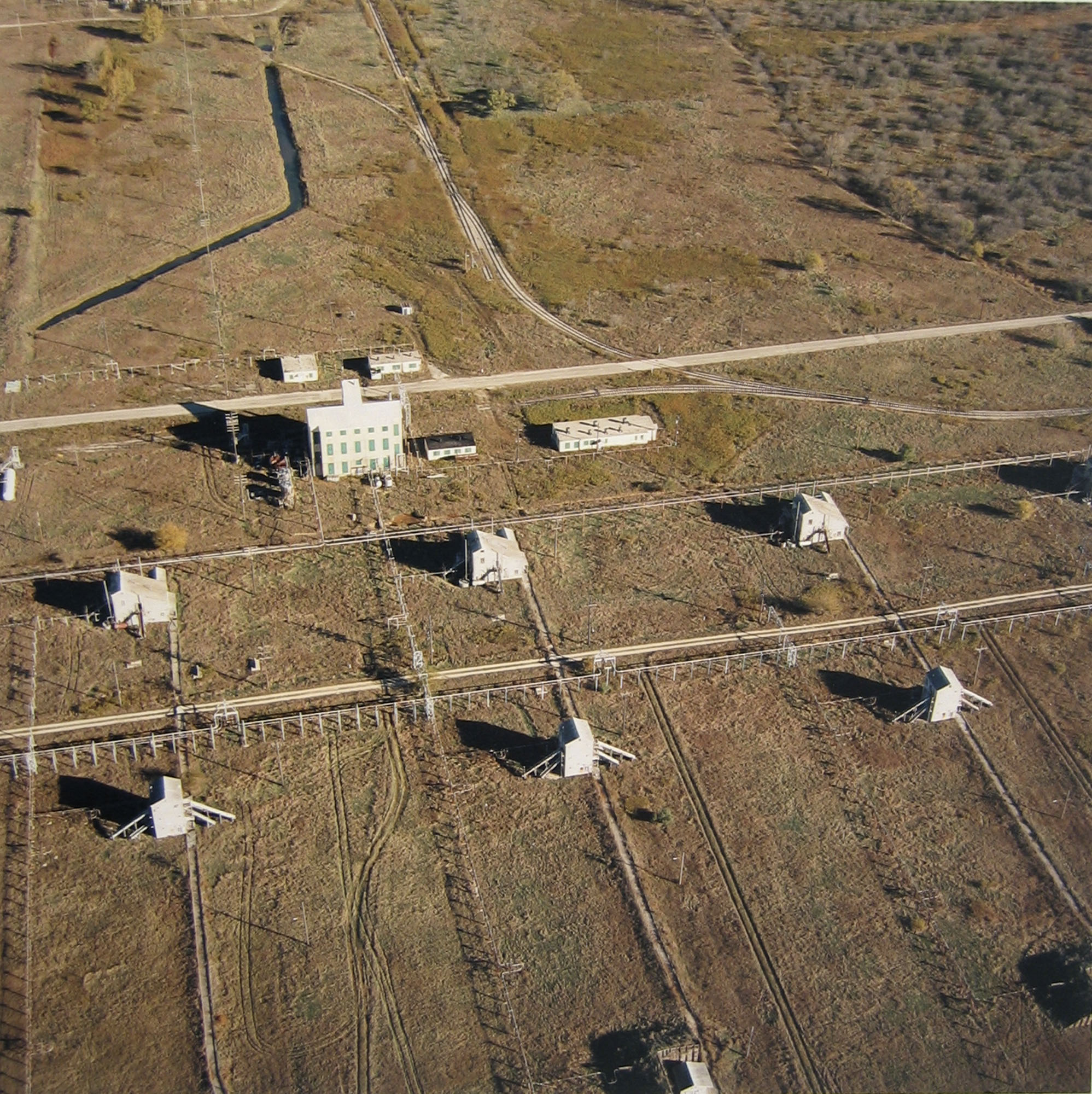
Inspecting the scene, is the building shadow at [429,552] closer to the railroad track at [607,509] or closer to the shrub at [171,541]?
the railroad track at [607,509]

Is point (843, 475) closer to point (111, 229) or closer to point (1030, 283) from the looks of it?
point (1030, 283)

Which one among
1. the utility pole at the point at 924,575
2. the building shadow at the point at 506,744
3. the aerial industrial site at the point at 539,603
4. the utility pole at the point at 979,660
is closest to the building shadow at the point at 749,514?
the aerial industrial site at the point at 539,603

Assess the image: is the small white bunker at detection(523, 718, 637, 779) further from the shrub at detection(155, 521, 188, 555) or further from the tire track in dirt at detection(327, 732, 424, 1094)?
the shrub at detection(155, 521, 188, 555)

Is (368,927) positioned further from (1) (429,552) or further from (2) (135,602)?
(1) (429,552)

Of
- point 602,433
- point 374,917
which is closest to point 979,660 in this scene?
point 602,433

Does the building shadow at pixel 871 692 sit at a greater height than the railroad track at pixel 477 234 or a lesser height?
greater
